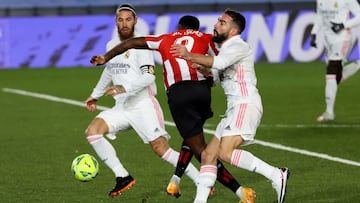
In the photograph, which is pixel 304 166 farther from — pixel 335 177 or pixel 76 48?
pixel 76 48

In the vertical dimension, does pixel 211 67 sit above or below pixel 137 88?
above

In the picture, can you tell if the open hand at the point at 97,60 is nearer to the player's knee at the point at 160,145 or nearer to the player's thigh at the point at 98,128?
the player's thigh at the point at 98,128

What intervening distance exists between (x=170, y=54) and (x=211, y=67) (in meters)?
0.86

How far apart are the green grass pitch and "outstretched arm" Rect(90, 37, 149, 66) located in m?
1.39

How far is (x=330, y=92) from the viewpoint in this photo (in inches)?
673

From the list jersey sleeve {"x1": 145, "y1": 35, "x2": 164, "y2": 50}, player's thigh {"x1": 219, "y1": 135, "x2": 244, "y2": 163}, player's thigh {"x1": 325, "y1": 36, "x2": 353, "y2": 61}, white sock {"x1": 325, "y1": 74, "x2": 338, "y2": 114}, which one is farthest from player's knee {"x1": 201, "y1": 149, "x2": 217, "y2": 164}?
player's thigh {"x1": 325, "y1": 36, "x2": 353, "y2": 61}

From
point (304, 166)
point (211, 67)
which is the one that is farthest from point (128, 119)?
point (304, 166)

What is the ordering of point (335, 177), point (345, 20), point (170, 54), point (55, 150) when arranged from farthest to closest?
point (345, 20)
point (55, 150)
point (335, 177)
point (170, 54)

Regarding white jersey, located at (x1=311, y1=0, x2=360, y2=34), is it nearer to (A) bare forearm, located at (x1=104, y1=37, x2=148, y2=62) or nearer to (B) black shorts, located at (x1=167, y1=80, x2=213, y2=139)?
(B) black shorts, located at (x1=167, y1=80, x2=213, y2=139)

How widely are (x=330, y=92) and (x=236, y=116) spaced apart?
773 cm

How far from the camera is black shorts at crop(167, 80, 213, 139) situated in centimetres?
1006

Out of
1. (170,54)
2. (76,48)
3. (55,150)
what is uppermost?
(170,54)

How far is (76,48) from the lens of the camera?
1118 inches

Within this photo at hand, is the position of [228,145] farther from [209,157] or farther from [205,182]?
[205,182]
